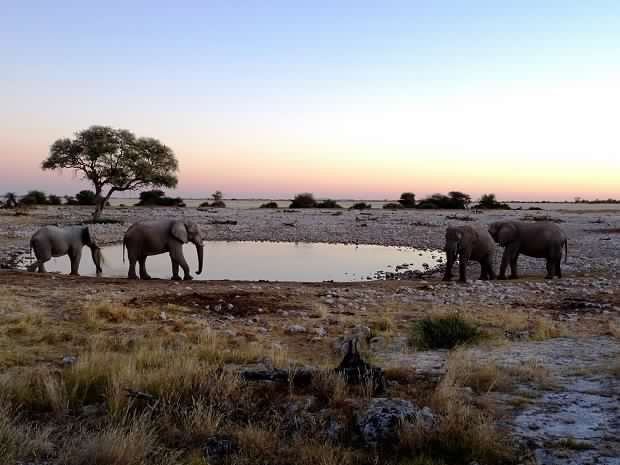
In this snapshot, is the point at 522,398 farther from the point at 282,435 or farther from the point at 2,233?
the point at 2,233

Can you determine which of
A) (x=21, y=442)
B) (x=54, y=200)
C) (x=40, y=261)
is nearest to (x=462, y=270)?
(x=40, y=261)

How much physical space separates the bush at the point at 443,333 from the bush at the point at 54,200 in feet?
258

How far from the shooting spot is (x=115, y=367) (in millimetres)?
6012

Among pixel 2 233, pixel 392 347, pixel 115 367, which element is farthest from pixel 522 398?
pixel 2 233

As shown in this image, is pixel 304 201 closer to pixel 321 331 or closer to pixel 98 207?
pixel 98 207

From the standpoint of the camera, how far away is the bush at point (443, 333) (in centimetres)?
852

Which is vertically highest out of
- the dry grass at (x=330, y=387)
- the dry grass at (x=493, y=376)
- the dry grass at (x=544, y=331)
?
the dry grass at (x=330, y=387)

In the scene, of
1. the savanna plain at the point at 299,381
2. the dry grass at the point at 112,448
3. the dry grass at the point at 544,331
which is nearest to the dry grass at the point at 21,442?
the savanna plain at the point at 299,381

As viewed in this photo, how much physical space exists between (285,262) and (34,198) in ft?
207

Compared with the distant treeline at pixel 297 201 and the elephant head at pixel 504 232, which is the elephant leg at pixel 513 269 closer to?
the elephant head at pixel 504 232

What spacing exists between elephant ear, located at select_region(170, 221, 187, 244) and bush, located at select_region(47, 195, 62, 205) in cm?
6757

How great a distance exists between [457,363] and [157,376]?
3.39 metres

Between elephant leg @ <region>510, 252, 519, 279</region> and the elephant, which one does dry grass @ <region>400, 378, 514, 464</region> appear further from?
elephant leg @ <region>510, 252, 519, 279</region>

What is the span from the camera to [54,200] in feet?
263
